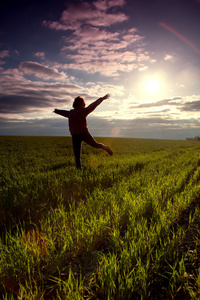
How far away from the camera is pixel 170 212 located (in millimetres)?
2916

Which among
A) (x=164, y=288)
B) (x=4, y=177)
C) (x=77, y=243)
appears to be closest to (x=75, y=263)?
(x=77, y=243)

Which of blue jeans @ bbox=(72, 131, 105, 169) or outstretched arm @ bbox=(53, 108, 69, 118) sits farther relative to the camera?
outstretched arm @ bbox=(53, 108, 69, 118)

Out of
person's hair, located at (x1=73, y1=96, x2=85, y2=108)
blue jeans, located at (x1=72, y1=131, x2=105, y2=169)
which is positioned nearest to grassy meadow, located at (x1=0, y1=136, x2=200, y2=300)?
blue jeans, located at (x1=72, y1=131, x2=105, y2=169)

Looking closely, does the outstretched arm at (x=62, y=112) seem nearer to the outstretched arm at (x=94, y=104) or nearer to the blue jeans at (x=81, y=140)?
the blue jeans at (x=81, y=140)

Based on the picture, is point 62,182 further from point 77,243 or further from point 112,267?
point 112,267

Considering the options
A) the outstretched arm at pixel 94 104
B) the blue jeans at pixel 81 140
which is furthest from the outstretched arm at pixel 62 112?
the outstretched arm at pixel 94 104

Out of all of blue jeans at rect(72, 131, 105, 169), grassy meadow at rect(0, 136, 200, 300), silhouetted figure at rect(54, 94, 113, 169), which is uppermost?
silhouetted figure at rect(54, 94, 113, 169)

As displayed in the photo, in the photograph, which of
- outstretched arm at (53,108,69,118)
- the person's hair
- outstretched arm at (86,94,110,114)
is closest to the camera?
outstretched arm at (86,94,110,114)

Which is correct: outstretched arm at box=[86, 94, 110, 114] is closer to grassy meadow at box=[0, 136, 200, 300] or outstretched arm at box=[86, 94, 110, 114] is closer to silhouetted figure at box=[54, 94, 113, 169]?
silhouetted figure at box=[54, 94, 113, 169]

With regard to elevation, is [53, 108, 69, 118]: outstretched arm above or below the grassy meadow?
above

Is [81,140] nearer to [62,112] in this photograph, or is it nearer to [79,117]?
[79,117]

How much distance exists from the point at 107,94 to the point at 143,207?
3.78 m

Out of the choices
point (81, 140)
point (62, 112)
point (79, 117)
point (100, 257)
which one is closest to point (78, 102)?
point (79, 117)

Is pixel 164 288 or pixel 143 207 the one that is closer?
pixel 164 288
